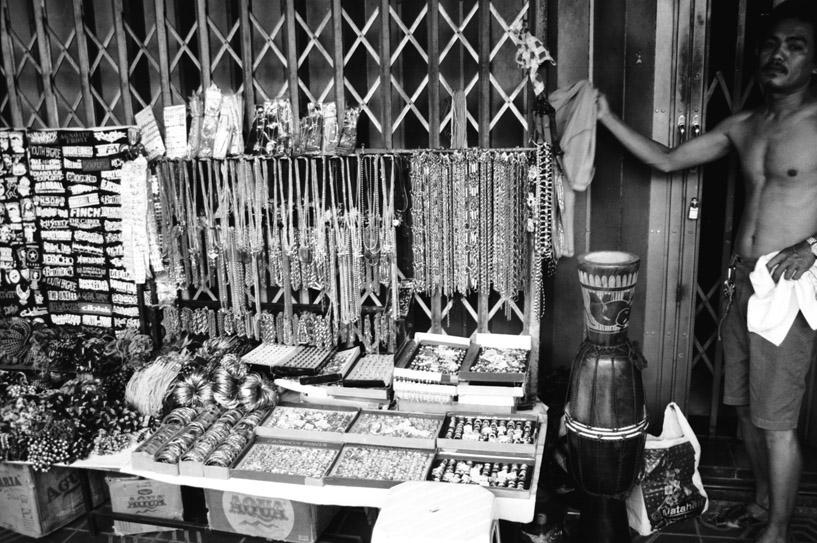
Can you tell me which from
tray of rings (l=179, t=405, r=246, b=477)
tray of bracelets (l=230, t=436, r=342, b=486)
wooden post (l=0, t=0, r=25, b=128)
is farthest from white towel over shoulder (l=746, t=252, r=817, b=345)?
wooden post (l=0, t=0, r=25, b=128)

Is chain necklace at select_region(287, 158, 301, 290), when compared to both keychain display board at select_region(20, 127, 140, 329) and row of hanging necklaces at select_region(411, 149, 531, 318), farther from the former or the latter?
keychain display board at select_region(20, 127, 140, 329)

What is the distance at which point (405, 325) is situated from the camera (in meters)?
4.20

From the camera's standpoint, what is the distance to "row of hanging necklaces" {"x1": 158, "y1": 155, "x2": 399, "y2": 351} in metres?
4.00

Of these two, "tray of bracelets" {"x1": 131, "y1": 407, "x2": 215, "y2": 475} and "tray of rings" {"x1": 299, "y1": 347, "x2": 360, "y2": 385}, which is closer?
"tray of bracelets" {"x1": 131, "y1": 407, "x2": 215, "y2": 475}

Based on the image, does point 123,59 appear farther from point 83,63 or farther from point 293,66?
point 293,66

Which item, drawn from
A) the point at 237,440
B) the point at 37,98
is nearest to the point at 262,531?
the point at 237,440

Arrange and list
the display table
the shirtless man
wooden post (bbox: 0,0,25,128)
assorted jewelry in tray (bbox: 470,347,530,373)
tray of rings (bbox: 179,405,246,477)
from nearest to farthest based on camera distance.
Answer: the display table → the shirtless man → tray of rings (bbox: 179,405,246,477) → assorted jewelry in tray (bbox: 470,347,530,373) → wooden post (bbox: 0,0,25,128)

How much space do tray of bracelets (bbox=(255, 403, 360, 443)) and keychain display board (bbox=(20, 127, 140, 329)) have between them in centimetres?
141

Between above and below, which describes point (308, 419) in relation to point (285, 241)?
below

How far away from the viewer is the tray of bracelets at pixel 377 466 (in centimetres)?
321

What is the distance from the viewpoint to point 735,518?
3691mm

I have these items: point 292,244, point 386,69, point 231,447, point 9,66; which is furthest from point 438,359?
point 9,66

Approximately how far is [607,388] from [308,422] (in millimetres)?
1615

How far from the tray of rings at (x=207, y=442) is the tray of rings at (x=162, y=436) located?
16cm
